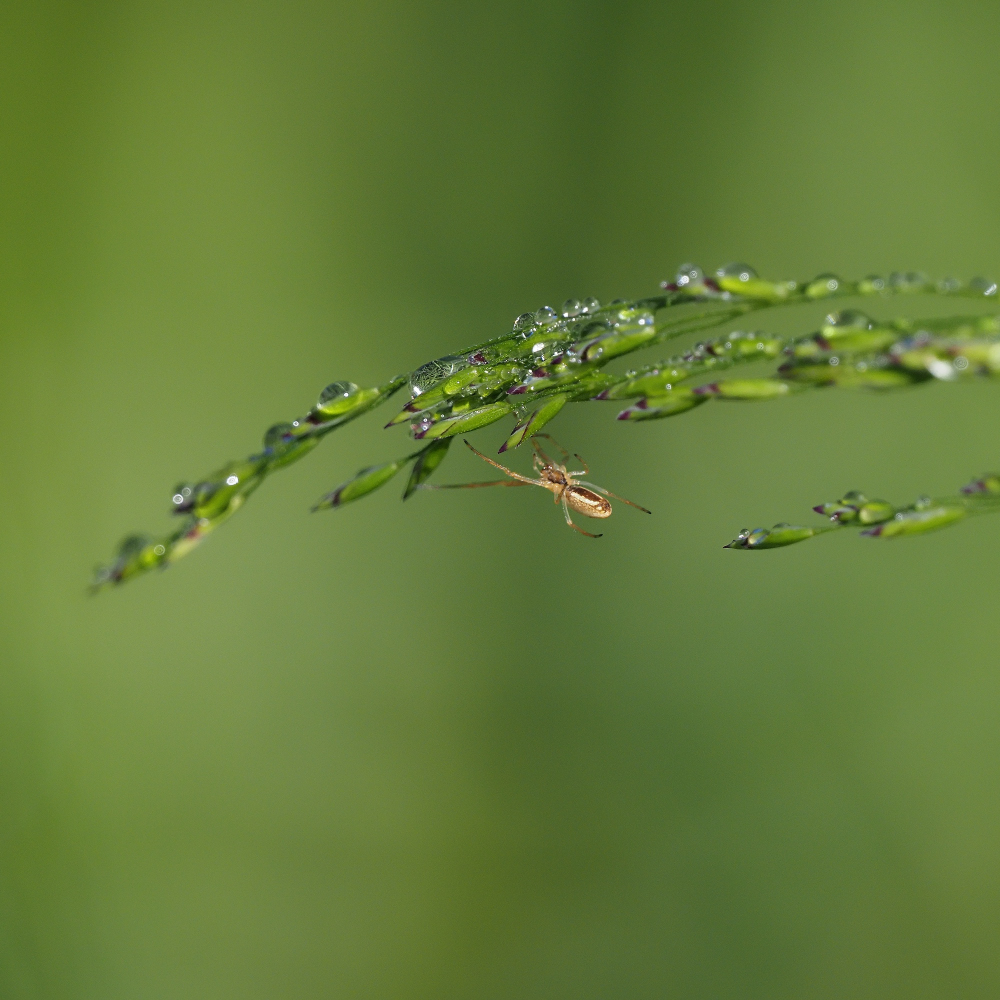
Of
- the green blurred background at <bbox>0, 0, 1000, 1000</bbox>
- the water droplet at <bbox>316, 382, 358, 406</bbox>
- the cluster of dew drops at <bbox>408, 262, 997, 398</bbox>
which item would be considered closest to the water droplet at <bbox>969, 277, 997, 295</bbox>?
the cluster of dew drops at <bbox>408, 262, 997, 398</bbox>

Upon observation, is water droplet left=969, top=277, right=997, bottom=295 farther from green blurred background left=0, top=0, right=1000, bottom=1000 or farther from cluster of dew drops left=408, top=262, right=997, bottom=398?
green blurred background left=0, top=0, right=1000, bottom=1000

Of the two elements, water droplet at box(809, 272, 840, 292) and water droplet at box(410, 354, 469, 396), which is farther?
water droplet at box(410, 354, 469, 396)

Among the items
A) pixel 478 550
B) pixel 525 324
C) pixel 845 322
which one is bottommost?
pixel 478 550

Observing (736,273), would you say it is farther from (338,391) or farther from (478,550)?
(478,550)

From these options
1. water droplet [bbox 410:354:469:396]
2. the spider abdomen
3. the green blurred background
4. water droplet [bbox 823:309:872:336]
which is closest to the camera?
water droplet [bbox 823:309:872:336]

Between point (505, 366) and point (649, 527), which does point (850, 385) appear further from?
point (649, 527)

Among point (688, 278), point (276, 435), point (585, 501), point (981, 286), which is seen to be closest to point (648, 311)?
point (688, 278)

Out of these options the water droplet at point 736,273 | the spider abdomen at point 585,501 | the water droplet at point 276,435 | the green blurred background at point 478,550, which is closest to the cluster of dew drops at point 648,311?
the water droplet at point 736,273
